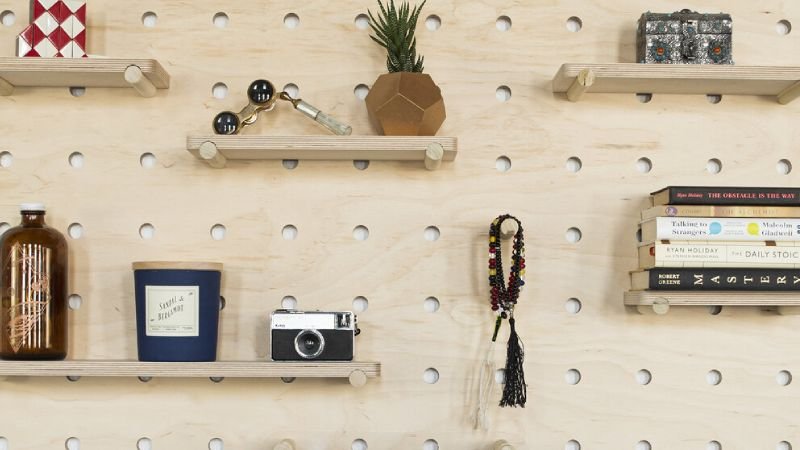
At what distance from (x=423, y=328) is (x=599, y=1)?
67 cm

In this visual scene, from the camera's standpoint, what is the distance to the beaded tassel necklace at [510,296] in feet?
4.78

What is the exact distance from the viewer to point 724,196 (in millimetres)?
1411

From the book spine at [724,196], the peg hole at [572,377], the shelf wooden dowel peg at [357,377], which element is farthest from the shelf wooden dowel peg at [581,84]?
the shelf wooden dowel peg at [357,377]

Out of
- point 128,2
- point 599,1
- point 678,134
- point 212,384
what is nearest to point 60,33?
point 128,2

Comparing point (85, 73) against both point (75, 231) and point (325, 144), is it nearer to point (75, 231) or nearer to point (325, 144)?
point (75, 231)

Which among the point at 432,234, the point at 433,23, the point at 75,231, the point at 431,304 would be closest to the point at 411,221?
the point at 432,234

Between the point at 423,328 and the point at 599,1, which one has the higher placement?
the point at 599,1

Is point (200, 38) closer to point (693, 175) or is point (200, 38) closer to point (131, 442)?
point (131, 442)

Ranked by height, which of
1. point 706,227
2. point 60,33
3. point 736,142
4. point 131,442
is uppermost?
point 60,33

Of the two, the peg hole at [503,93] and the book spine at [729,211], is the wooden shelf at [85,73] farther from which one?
the book spine at [729,211]

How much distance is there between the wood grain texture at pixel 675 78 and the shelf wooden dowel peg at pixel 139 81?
0.71 meters

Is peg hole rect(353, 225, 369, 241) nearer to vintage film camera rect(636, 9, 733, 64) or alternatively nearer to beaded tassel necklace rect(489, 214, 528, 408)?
beaded tassel necklace rect(489, 214, 528, 408)

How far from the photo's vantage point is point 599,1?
157 centimetres

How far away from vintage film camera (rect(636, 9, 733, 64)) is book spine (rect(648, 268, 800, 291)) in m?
0.36
